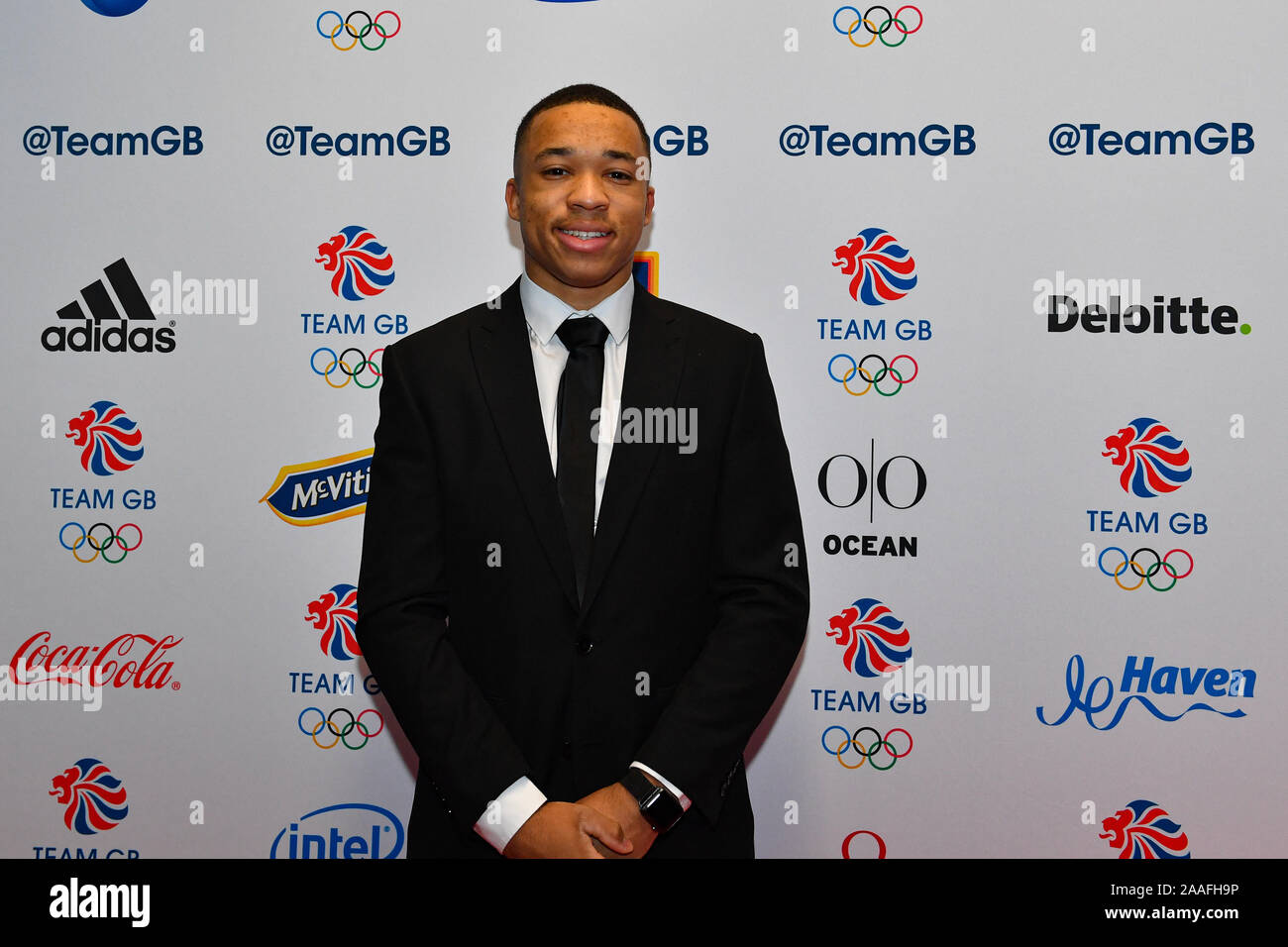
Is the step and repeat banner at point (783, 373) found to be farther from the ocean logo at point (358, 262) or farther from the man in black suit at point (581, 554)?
the man in black suit at point (581, 554)

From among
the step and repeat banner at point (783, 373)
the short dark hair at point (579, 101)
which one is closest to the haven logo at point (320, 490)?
the step and repeat banner at point (783, 373)

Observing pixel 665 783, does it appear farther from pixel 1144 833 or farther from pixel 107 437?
pixel 107 437

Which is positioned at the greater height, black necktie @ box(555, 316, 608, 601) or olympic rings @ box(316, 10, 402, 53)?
olympic rings @ box(316, 10, 402, 53)

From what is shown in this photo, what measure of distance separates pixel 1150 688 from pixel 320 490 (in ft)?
7.35

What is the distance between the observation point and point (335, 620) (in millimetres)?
2648

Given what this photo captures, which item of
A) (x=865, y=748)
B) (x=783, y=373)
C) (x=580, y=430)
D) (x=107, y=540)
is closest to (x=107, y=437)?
(x=107, y=540)

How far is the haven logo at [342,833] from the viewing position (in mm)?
2643

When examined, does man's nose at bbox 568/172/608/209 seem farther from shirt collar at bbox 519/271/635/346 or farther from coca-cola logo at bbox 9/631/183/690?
coca-cola logo at bbox 9/631/183/690

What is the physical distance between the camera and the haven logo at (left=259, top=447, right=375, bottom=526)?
2623mm

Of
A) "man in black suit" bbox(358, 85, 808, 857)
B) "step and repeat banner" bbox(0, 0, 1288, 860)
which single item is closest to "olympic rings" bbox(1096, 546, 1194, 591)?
"step and repeat banner" bbox(0, 0, 1288, 860)

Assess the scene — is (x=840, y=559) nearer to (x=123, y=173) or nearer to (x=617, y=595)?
(x=617, y=595)

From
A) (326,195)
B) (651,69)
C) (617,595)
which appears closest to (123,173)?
(326,195)

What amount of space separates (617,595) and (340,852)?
1.43 metres
